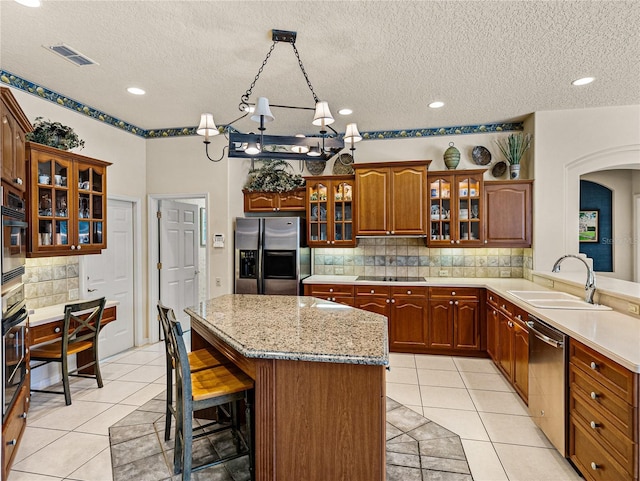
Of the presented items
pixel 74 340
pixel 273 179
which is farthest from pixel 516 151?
pixel 74 340

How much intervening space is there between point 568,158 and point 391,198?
6.66 ft

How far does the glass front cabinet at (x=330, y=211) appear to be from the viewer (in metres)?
4.71

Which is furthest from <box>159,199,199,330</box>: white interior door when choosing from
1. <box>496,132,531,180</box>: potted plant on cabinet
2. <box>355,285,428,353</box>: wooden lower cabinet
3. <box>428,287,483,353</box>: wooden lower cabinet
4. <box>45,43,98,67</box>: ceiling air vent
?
<box>496,132,531,180</box>: potted plant on cabinet

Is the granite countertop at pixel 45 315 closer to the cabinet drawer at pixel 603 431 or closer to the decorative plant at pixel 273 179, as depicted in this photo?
the decorative plant at pixel 273 179

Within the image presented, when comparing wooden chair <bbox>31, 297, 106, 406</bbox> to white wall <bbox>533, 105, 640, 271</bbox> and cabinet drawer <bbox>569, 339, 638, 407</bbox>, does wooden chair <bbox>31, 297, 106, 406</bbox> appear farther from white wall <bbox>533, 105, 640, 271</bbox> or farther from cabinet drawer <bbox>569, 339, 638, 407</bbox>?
white wall <bbox>533, 105, 640, 271</bbox>

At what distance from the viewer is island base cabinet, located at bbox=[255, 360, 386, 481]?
1668mm

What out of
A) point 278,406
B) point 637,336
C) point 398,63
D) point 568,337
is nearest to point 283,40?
point 398,63

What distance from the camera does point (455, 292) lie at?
13.8 feet

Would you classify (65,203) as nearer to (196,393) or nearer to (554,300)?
(196,393)

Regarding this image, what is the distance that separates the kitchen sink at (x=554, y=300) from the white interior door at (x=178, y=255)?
4323 millimetres

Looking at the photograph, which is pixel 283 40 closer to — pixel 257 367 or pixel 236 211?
pixel 257 367

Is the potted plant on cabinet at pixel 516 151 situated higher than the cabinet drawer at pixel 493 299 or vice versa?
the potted plant on cabinet at pixel 516 151

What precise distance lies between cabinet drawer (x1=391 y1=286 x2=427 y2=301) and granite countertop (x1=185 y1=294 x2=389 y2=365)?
1.67 meters

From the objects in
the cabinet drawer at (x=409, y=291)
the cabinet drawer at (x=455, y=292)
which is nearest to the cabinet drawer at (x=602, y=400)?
the cabinet drawer at (x=455, y=292)
